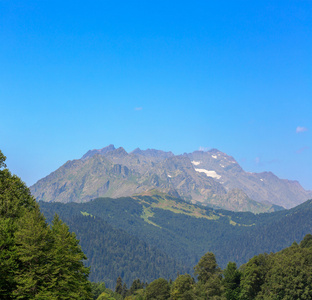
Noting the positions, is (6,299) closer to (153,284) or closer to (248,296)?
(248,296)

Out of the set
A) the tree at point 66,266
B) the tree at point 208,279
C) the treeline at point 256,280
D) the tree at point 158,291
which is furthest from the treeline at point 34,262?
the tree at point 158,291

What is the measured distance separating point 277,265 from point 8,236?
81.7 m

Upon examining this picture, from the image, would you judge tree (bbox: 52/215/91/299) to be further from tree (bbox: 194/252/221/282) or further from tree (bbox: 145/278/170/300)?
tree (bbox: 145/278/170/300)

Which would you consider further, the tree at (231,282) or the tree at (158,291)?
the tree at (158,291)

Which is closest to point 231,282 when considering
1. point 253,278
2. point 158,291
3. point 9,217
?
point 253,278

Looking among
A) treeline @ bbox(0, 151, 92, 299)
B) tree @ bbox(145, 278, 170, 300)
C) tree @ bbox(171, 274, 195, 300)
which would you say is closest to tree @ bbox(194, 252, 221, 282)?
tree @ bbox(171, 274, 195, 300)

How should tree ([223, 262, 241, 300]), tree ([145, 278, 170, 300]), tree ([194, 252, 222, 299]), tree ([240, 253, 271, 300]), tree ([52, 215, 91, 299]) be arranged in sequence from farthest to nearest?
tree ([145, 278, 170, 300]), tree ([194, 252, 222, 299]), tree ([223, 262, 241, 300]), tree ([240, 253, 271, 300]), tree ([52, 215, 91, 299])

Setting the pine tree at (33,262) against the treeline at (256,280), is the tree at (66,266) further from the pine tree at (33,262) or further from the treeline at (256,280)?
the treeline at (256,280)

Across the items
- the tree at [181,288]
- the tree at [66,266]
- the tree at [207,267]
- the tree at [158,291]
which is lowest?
the tree at [158,291]

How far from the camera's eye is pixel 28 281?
49469 mm

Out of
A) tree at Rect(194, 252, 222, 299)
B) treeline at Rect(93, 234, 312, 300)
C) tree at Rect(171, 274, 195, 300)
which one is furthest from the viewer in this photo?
tree at Rect(171, 274, 195, 300)

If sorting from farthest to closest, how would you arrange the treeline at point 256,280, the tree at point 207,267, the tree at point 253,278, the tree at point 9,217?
the tree at point 207,267 < the tree at point 253,278 < the treeline at point 256,280 < the tree at point 9,217

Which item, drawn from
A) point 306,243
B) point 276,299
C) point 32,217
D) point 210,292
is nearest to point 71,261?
point 32,217

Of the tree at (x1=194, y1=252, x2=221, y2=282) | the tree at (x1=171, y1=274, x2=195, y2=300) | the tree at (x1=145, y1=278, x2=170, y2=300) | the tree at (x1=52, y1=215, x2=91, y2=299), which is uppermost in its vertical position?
the tree at (x1=52, y1=215, x2=91, y2=299)
